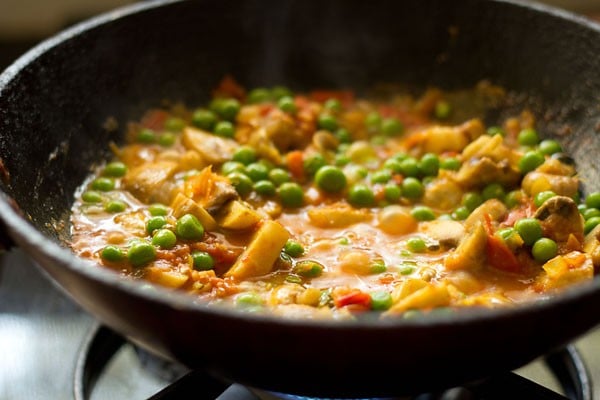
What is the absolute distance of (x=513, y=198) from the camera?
8.75 feet

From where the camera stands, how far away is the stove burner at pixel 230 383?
207cm

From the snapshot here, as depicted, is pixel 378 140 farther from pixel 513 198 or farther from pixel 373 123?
pixel 513 198

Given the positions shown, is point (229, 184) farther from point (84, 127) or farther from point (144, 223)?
point (84, 127)

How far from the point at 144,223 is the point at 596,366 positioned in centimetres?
155

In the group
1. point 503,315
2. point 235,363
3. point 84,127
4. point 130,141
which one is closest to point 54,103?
point 84,127

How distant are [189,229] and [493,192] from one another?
1076mm

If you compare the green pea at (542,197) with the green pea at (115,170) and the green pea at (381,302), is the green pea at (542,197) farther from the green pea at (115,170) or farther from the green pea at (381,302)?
the green pea at (115,170)

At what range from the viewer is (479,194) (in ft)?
8.87

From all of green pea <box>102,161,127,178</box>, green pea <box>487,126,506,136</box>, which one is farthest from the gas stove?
green pea <box>487,126,506,136</box>

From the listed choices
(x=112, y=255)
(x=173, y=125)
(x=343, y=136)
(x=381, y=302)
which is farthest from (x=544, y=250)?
(x=173, y=125)

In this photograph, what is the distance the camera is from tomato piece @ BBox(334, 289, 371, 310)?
2.03m

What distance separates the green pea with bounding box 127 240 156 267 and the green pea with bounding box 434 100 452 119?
1505mm

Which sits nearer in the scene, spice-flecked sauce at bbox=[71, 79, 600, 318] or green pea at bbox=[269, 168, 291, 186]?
spice-flecked sauce at bbox=[71, 79, 600, 318]

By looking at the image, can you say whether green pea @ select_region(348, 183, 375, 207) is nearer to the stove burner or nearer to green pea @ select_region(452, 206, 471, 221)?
green pea @ select_region(452, 206, 471, 221)
